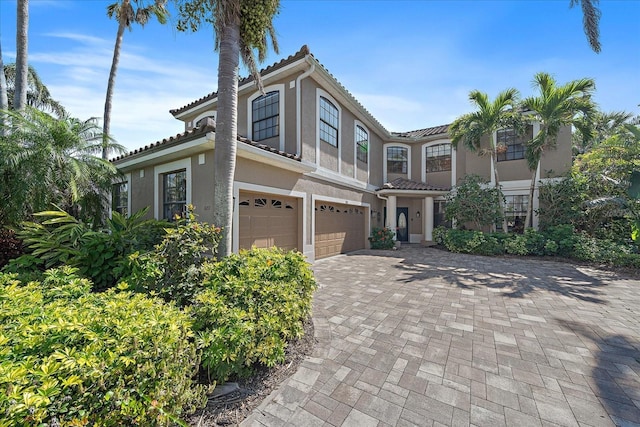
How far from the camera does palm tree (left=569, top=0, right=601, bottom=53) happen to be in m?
7.16

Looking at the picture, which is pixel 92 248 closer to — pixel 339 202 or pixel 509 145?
pixel 339 202

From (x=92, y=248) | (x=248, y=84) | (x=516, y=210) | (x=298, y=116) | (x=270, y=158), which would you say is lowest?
(x=92, y=248)

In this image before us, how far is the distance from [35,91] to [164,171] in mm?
17139

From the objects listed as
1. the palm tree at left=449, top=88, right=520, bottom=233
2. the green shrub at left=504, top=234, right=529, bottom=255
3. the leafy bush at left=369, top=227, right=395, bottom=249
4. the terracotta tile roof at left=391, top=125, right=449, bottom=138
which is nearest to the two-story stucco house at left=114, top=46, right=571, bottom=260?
the terracotta tile roof at left=391, top=125, right=449, bottom=138

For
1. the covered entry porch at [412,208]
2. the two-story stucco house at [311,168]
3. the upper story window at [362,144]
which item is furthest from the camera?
the covered entry porch at [412,208]

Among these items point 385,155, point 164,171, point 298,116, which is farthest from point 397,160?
point 164,171

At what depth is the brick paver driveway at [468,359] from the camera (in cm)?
238

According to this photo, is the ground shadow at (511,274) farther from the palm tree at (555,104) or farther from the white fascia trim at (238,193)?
the palm tree at (555,104)

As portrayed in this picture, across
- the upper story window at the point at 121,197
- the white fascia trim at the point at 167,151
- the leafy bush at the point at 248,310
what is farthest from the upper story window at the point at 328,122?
the upper story window at the point at 121,197

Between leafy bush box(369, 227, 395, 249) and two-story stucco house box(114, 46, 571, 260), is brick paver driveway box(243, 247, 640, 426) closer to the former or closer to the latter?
two-story stucco house box(114, 46, 571, 260)

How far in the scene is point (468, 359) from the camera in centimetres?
324

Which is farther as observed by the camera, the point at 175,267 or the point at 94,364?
the point at 175,267

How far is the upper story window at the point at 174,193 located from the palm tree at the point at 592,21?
481 inches

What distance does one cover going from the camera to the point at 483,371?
9.84 feet
